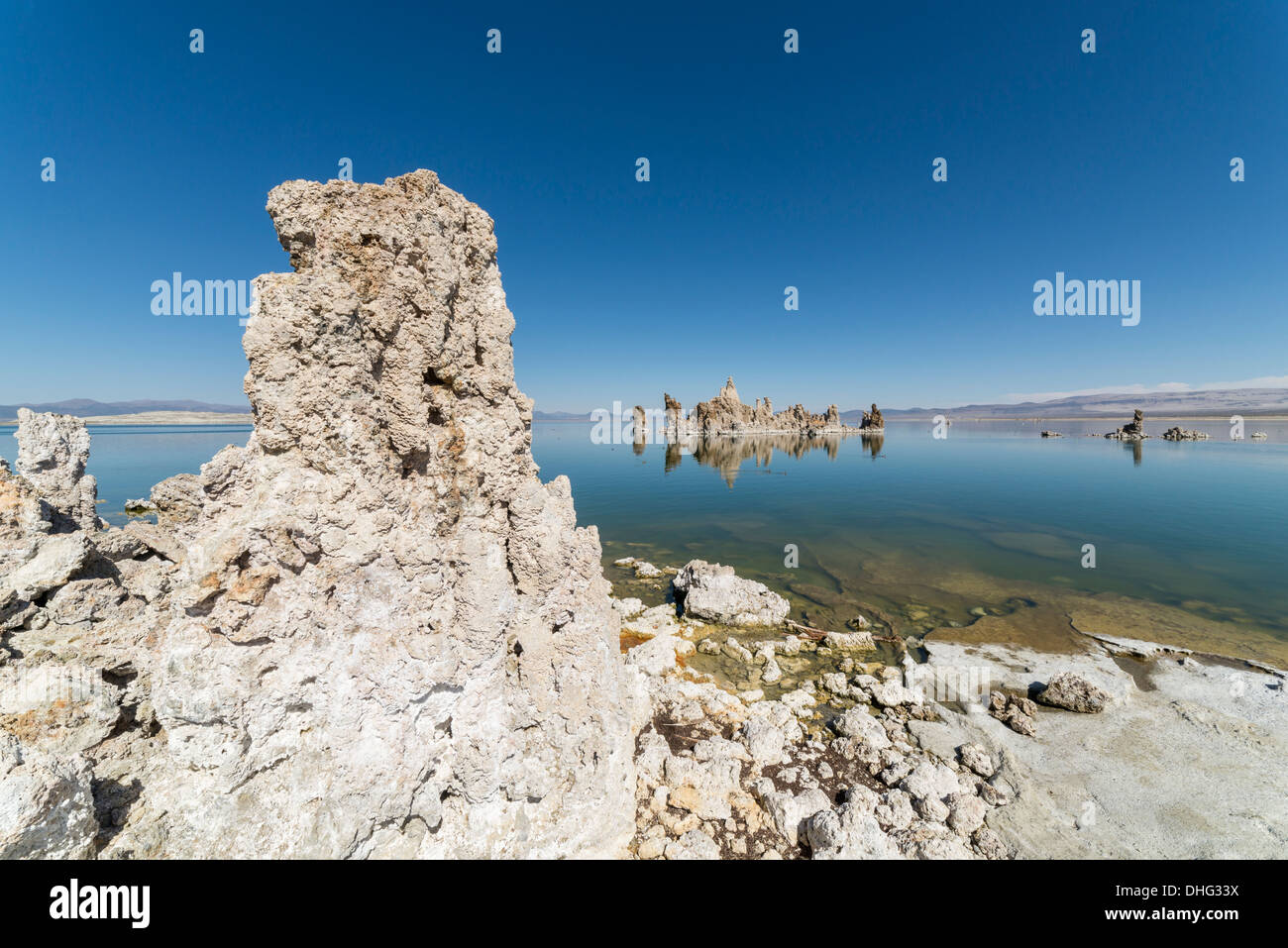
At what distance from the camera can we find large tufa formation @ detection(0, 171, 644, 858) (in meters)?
3.52

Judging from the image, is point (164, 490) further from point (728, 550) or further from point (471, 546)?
point (728, 550)

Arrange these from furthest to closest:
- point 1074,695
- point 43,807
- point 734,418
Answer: point 734,418 → point 1074,695 → point 43,807

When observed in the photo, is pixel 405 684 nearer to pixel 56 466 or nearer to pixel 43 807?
pixel 43 807

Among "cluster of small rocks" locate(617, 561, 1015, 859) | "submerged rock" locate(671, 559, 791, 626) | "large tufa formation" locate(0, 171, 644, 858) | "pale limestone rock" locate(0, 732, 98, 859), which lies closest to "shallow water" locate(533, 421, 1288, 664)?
"submerged rock" locate(671, 559, 791, 626)

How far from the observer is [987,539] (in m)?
22.0

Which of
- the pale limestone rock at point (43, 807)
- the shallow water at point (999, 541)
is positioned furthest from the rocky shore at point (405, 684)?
the shallow water at point (999, 541)

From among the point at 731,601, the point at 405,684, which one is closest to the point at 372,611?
the point at 405,684

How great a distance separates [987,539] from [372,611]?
86.6 feet

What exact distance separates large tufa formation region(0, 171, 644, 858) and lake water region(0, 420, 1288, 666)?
11340 millimetres

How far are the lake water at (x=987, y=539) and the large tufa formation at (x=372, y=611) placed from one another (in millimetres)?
11340

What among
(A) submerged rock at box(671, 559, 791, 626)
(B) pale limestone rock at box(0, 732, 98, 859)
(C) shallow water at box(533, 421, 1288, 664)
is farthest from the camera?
(C) shallow water at box(533, 421, 1288, 664)

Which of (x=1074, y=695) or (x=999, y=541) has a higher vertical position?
(x=999, y=541)

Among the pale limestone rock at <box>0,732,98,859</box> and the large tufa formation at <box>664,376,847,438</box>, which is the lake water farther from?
the large tufa formation at <box>664,376,847,438</box>

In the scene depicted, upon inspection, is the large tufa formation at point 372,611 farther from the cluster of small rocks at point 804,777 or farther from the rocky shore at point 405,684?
the cluster of small rocks at point 804,777
